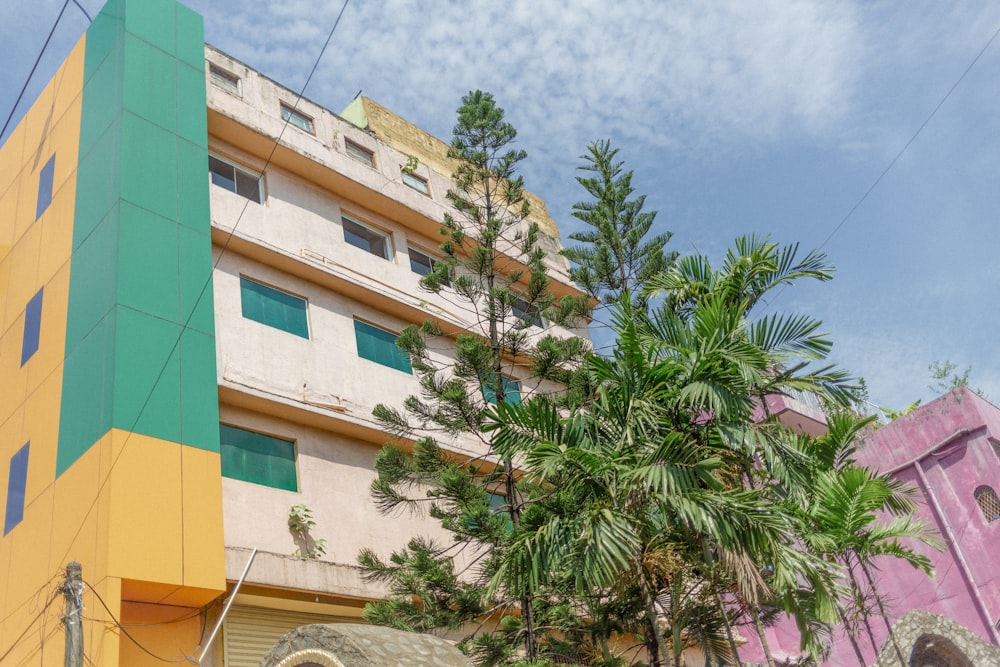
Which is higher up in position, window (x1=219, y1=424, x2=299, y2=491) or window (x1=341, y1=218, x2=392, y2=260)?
window (x1=341, y1=218, x2=392, y2=260)

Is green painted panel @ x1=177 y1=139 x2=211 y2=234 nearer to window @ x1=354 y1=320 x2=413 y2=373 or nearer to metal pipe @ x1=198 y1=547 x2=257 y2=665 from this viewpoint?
window @ x1=354 y1=320 x2=413 y2=373

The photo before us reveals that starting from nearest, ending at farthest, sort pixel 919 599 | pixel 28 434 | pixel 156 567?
pixel 156 567 → pixel 28 434 → pixel 919 599

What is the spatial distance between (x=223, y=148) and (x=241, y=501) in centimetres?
545

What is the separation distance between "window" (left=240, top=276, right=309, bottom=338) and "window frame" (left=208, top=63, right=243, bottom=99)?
3.25 metres

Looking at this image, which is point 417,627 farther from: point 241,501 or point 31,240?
point 31,240

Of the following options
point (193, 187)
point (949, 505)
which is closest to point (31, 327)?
point (193, 187)

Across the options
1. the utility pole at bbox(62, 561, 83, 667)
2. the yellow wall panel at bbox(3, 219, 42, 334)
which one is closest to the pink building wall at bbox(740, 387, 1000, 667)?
the utility pole at bbox(62, 561, 83, 667)

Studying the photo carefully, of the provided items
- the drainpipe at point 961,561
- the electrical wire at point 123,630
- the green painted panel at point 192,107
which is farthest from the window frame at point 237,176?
the drainpipe at point 961,561

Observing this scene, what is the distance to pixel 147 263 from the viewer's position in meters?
10.8

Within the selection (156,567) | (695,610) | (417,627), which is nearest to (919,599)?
(695,610)

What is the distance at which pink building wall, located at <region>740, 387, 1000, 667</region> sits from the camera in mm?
14938

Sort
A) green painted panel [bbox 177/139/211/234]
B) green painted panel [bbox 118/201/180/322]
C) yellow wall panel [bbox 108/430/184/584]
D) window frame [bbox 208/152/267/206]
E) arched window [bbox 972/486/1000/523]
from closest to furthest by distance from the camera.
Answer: yellow wall panel [bbox 108/430/184/584] → green painted panel [bbox 118/201/180/322] → green painted panel [bbox 177/139/211/234] → window frame [bbox 208/152/267/206] → arched window [bbox 972/486/1000/523]

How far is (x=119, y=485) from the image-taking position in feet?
29.8

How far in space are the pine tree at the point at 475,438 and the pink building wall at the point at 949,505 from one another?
22.0ft
